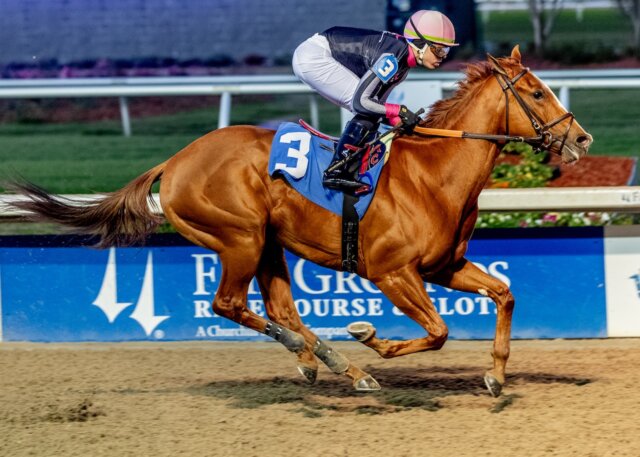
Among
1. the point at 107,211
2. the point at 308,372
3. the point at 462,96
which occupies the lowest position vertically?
the point at 308,372

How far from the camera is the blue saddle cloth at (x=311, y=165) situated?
17.1 ft

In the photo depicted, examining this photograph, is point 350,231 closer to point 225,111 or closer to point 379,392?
point 379,392

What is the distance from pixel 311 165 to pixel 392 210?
0.44 meters

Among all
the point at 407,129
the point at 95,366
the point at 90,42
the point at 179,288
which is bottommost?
the point at 95,366

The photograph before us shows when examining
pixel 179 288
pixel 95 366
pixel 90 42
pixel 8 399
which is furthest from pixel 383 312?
pixel 90 42

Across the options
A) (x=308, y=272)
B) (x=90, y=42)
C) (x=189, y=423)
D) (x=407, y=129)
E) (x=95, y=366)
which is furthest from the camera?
(x=90, y=42)

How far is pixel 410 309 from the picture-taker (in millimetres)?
5129

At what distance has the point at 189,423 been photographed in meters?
4.91

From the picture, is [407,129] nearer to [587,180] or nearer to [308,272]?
[308,272]

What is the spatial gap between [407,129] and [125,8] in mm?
12193

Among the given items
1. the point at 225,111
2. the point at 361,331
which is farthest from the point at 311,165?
the point at 225,111

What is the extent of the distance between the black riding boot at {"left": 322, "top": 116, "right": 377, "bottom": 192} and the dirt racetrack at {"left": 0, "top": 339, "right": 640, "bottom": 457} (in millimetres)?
1020

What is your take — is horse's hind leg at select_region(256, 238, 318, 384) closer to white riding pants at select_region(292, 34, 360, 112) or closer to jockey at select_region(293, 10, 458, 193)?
jockey at select_region(293, 10, 458, 193)

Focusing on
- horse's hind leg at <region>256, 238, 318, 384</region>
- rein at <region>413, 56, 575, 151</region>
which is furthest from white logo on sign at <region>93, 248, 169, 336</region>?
rein at <region>413, 56, 575, 151</region>
